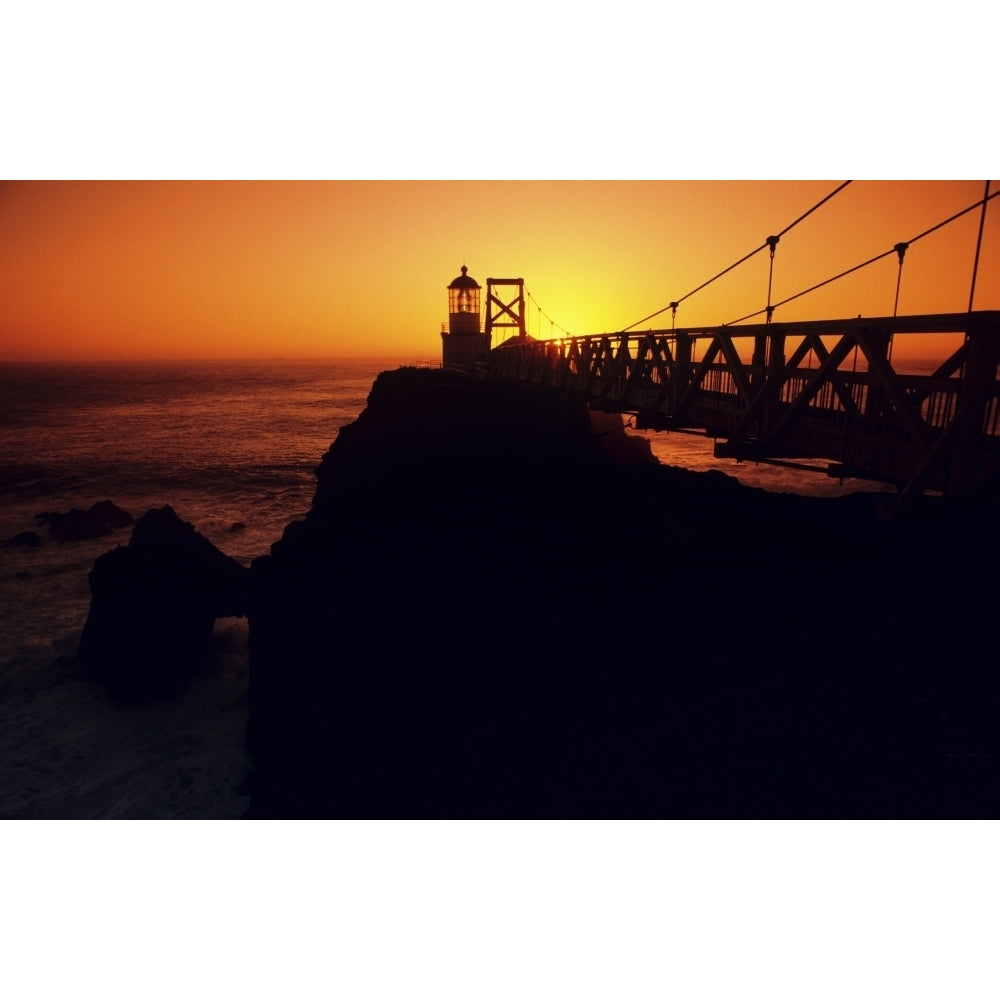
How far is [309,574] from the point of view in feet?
31.4

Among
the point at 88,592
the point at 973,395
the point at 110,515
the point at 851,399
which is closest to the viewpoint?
the point at 973,395

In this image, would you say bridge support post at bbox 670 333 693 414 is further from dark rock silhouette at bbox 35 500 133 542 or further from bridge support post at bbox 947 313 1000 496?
dark rock silhouette at bbox 35 500 133 542

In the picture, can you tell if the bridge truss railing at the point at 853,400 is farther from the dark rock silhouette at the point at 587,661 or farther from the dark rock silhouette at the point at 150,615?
the dark rock silhouette at the point at 150,615

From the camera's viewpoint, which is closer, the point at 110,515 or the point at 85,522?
the point at 85,522

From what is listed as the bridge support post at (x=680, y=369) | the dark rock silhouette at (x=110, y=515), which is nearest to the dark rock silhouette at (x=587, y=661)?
the bridge support post at (x=680, y=369)

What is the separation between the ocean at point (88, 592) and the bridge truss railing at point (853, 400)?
9323mm

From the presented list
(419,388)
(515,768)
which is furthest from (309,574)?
(419,388)

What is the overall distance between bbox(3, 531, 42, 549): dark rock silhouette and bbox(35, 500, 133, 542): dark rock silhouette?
2.17ft

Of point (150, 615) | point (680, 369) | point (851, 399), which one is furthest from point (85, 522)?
point (851, 399)

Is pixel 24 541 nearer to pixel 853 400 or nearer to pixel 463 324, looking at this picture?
pixel 853 400

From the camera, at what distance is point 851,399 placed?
5.10 metres

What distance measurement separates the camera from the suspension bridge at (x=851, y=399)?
388 cm

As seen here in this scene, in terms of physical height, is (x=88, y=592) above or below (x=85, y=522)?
below

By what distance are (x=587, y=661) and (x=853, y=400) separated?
17.5 feet
